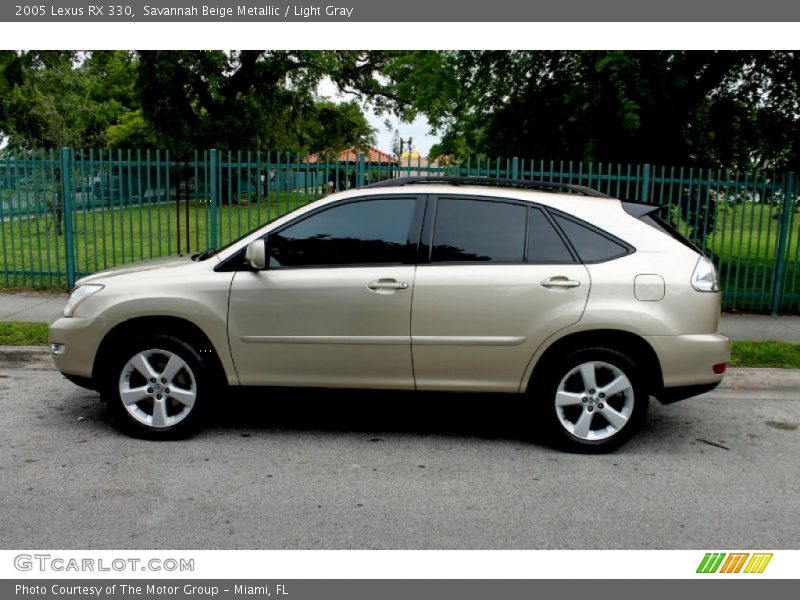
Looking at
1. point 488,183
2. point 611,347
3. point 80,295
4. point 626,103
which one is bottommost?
point 611,347

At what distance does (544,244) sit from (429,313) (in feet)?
2.95

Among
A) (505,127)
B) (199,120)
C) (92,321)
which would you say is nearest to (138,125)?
(199,120)

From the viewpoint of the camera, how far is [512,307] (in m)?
4.73

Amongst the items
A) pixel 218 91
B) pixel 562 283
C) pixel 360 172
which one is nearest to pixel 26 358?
pixel 360 172

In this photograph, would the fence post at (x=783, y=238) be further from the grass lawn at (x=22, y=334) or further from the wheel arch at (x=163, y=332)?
the grass lawn at (x=22, y=334)

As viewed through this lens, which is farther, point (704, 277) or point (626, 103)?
point (626, 103)

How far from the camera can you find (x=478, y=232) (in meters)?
4.95

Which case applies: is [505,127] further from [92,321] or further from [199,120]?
[199,120]

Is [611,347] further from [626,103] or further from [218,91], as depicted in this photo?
[218,91]

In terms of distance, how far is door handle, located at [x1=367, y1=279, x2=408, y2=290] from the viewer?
4797 millimetres

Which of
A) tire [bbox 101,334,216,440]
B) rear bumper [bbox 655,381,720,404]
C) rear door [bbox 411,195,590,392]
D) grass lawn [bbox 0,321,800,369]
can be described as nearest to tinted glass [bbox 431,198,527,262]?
rear door [bbox 411,195,590,392]

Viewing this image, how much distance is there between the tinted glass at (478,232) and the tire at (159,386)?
1779 millimetres

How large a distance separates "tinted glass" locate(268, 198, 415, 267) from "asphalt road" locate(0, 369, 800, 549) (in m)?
0.94

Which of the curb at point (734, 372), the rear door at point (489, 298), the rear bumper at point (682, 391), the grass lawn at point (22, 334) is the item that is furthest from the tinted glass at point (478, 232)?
the grass lawn at point (22, 334)
